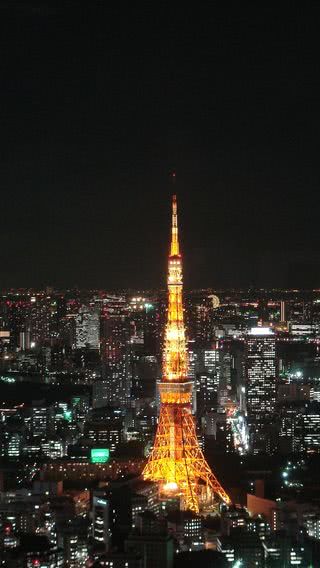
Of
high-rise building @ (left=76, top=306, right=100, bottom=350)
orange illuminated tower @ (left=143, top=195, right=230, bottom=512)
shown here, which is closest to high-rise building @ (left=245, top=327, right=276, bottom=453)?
high-rise building @ (left=76, top=306, right=100, bottom=350)

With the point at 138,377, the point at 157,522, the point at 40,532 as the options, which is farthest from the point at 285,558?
the point at 138,377

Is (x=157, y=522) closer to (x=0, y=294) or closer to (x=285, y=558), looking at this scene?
(x=285, y=558)

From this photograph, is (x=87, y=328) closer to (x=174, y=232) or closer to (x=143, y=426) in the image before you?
(x=143, y=426)

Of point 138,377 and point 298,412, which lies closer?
point 298,412

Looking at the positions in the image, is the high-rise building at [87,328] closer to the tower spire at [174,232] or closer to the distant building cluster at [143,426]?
the distant building cluster at [143,426]

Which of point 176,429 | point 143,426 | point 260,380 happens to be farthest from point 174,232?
point 260,380

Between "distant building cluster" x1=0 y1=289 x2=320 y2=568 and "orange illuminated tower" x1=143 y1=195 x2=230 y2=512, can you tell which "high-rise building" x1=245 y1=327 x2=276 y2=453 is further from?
"orange illuminated tower" x1=143 y1=195 x2=230 y2=512
